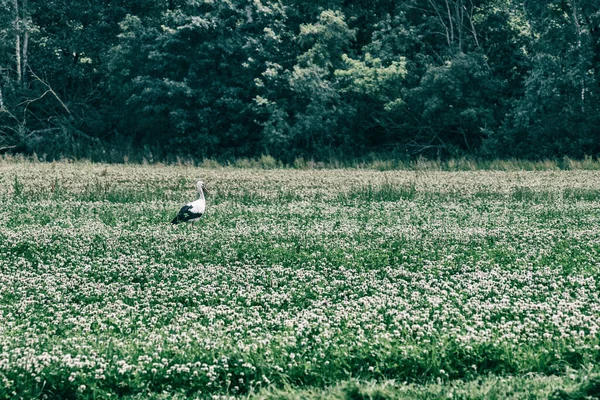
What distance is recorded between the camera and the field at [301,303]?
7.84m

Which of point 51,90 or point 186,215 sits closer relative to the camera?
point 186,215

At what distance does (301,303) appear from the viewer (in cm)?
1077

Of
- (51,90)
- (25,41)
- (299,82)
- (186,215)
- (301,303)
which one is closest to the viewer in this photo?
(301,303)

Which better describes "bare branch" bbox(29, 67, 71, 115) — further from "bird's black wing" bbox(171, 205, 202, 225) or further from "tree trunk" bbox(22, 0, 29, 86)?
"bird's black wing" bbox(171, 205, 202, 225)

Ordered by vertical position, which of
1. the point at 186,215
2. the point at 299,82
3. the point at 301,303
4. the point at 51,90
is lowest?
the point at 301,303

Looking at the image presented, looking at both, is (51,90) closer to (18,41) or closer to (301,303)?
(18,41)

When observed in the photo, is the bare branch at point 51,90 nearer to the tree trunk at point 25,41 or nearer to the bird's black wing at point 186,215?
the tree trunk at point 25,41

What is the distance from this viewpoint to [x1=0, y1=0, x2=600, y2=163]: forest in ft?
150

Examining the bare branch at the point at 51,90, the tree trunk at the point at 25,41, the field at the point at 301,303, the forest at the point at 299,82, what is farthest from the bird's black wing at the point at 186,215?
the tree trunk at the point at 25,41

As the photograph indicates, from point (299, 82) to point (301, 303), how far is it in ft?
120

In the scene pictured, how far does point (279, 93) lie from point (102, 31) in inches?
569

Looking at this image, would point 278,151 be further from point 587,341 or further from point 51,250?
point 587,341

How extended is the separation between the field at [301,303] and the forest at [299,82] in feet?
77.6

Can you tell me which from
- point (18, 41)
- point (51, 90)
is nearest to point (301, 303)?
point (51, 90)
